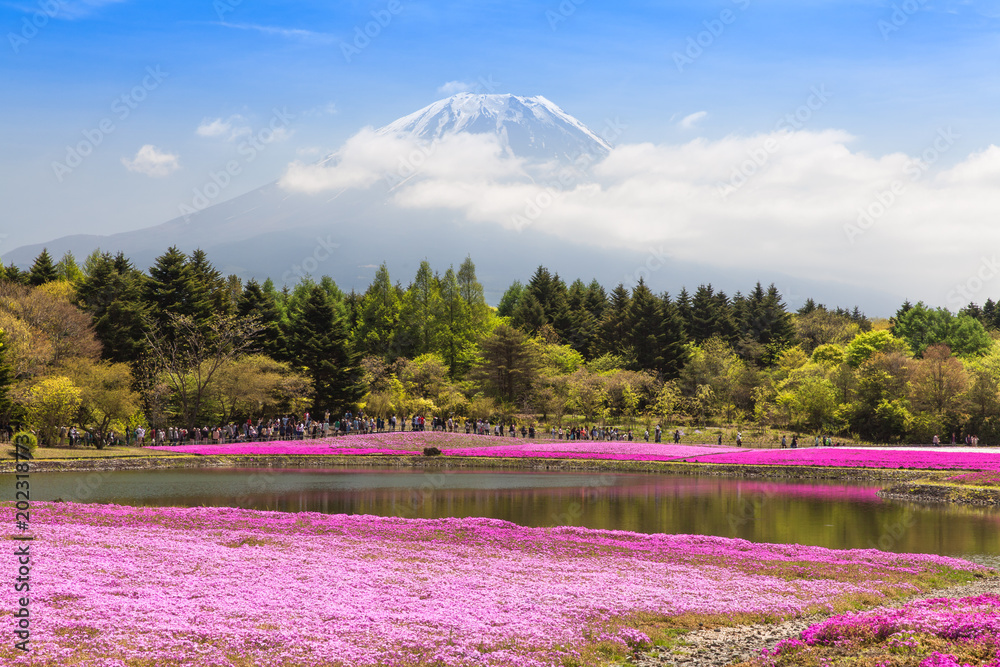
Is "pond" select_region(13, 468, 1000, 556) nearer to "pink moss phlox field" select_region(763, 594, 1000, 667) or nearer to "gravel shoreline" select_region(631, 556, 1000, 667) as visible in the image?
"gravel shoreline" select_region(631, 556, 1000, 667)

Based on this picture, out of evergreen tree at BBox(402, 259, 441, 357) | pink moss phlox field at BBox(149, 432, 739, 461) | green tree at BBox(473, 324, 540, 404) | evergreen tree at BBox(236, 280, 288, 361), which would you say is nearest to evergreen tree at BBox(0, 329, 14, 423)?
pink moss phlox field at BBox(149, 432, 739, 461)

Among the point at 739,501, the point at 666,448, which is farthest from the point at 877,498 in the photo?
the point at 666,448

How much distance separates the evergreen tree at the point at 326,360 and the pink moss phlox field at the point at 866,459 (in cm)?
3437

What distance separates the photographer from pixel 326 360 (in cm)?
7069

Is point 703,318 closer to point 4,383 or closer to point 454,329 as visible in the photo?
point 454,329

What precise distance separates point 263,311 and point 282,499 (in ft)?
147

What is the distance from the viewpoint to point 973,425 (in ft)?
201

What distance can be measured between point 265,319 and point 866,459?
54.2 metres

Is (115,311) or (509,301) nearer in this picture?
(115,311)

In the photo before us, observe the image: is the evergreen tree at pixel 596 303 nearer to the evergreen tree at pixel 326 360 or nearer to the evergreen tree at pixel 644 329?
the evergreen tree at pixel 644 329

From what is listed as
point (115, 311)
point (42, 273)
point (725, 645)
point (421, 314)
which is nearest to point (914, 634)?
point (725, 645)

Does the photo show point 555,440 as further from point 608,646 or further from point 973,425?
point 608,646

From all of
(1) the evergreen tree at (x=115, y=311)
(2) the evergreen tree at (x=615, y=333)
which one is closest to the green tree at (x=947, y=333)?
(2) the evergreen tree at (x=615, y=333)

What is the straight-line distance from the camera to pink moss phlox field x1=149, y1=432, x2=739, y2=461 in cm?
5094
